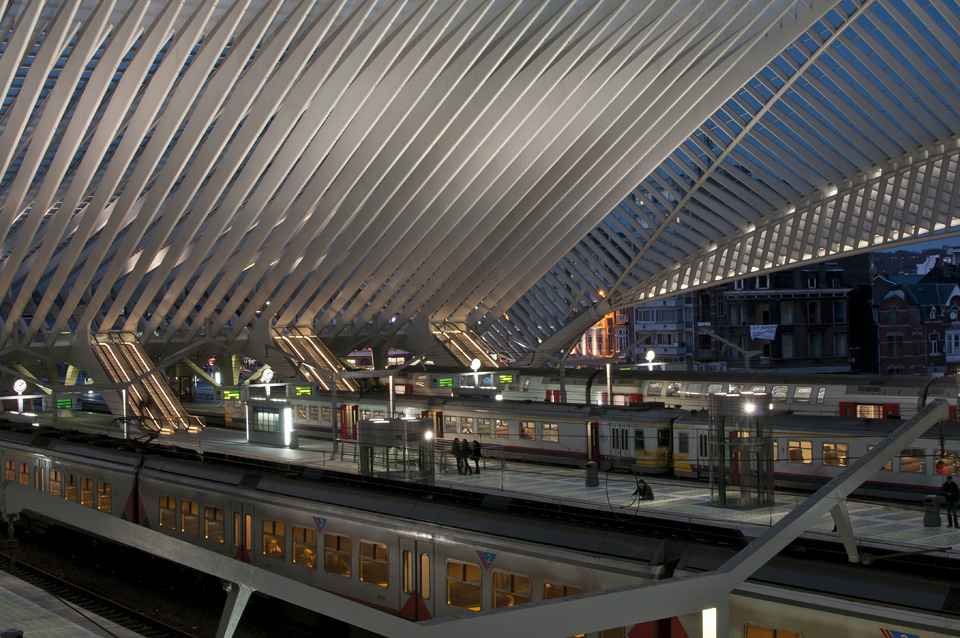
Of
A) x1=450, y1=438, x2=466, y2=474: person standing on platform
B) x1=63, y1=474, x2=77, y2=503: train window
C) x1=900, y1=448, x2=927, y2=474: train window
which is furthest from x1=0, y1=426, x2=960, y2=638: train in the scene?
x1=900, y1=448, x2=927, y2=474: train window

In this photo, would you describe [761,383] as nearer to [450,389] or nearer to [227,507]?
[450,389]

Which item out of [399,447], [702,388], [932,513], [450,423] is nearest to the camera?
[932,513]

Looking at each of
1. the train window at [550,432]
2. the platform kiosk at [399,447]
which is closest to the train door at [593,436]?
the train window at [550,432]

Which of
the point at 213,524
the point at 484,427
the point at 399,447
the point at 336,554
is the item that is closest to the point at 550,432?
the point at 484,427

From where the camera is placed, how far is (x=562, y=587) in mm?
12188

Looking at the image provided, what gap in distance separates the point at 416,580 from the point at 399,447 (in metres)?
5.69

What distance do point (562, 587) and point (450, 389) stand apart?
3269 centimetres

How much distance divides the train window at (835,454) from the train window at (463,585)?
10.9 m

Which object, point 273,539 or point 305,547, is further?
point 273,539

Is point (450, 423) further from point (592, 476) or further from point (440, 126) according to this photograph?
point (440, 126)

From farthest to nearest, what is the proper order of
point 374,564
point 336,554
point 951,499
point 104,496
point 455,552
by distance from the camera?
point 104,496
point 951,499
point 336,554
point 374,564
point 455,552

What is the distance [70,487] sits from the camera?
72.1ft

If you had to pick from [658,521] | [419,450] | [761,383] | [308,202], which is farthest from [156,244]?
[658,521]

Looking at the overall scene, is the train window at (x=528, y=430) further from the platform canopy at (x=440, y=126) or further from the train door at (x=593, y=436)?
the platform canopy at (x=440, y=126)
